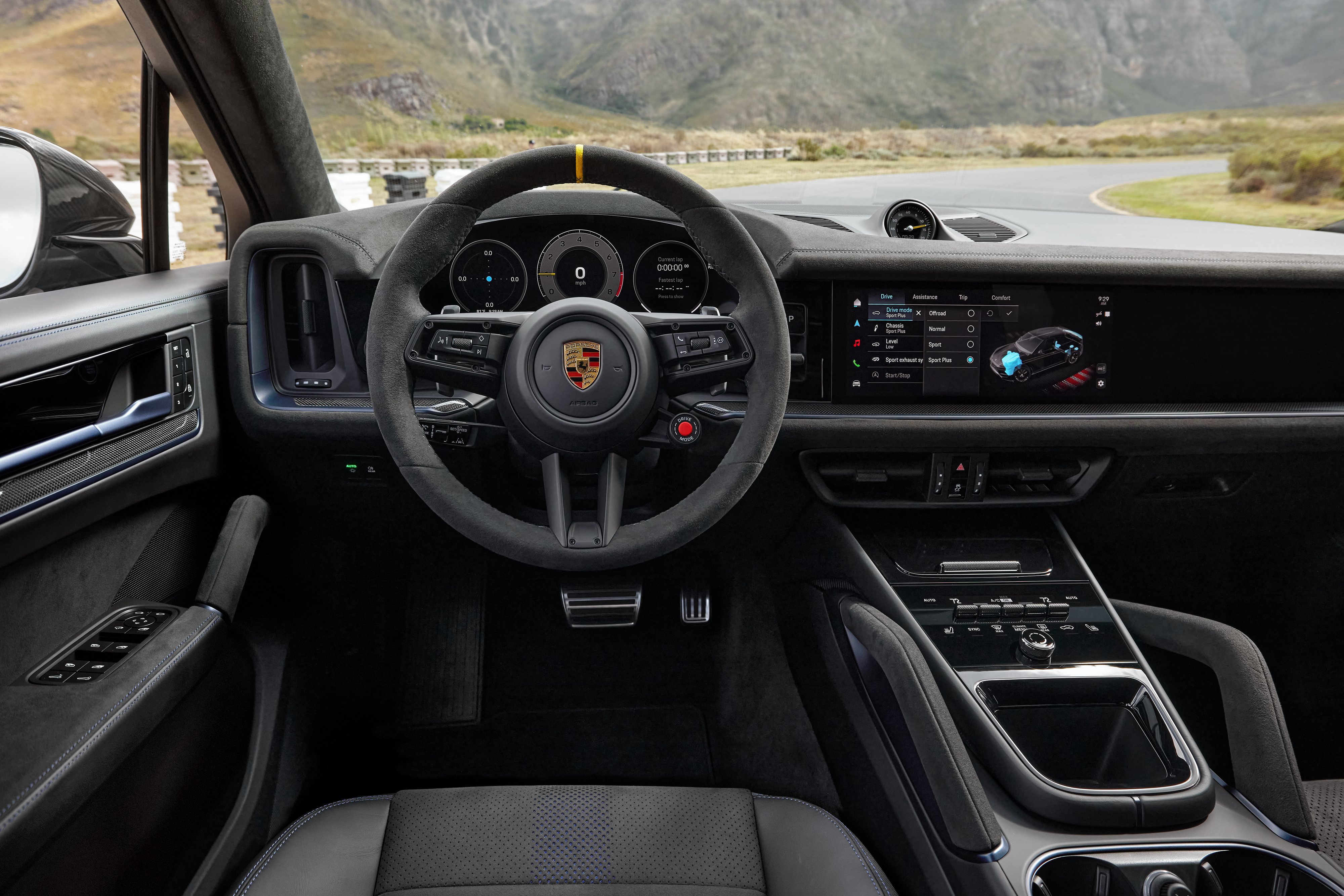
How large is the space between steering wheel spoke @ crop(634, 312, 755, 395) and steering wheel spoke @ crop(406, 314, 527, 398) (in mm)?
245

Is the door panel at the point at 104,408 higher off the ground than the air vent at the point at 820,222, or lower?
lower

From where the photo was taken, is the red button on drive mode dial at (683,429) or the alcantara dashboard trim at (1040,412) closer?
the red button on drive mode dial at (683,429)

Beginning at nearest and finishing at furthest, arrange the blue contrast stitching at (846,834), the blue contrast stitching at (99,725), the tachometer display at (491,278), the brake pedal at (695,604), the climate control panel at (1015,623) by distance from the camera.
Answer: the blue contrast stitching at (99,725)
the blue contrast stitching at (846,834)
the climate control panel at (1015,623)
the tachometer display at (491,278)
the brake pedal at (695,604)

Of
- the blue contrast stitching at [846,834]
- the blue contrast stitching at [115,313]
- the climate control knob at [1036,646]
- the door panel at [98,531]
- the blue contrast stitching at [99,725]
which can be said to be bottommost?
the blue contrast stitching at [846,834]

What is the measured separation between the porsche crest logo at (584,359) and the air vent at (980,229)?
3.69 feet

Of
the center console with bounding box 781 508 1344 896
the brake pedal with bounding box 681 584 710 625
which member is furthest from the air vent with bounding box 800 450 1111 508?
the brake pedal with bounding box 681 584 710 625

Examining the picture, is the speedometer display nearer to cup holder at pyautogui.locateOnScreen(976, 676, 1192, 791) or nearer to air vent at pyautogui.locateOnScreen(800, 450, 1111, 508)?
air vent at pyautogui.locateOnScreen(800, 450, 1111, 508)

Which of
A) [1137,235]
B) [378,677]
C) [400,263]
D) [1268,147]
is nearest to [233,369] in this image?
[400,263]

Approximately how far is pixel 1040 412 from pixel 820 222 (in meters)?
0.70

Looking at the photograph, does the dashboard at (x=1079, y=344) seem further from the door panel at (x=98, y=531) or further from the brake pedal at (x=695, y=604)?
the door panel at (x=98, y=531)

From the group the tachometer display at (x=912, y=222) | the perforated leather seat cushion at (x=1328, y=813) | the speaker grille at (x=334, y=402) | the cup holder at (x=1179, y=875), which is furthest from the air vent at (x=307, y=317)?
the perforated leather seat cushion at (x=1328, y=813)

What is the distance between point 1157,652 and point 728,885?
4.08ft

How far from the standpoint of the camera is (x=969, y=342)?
6.64ft

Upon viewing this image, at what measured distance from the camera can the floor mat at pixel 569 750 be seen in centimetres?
219
